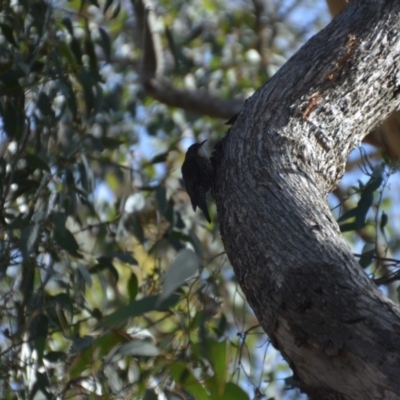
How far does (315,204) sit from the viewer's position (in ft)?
5.74

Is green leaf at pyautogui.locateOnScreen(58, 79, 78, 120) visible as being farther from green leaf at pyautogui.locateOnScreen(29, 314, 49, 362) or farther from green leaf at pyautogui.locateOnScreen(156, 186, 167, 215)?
green leaf at pyautogui.locateOnScreen(29, 314, 49, 362)

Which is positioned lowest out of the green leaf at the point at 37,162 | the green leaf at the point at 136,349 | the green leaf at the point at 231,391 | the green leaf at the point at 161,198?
the green leaf at the point at 231,391

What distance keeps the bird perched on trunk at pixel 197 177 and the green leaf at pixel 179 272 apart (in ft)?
3.15

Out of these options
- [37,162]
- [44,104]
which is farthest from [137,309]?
[44,104]

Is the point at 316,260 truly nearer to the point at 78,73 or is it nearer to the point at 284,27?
the point at 78,73

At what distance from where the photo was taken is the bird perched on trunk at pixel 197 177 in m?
2.48

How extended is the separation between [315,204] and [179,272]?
500 mm

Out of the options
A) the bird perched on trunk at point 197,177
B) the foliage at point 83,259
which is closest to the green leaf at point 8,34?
the foliage at point 83,259

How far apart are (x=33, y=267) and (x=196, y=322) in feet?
2.55

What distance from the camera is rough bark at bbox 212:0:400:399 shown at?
4.35 ft

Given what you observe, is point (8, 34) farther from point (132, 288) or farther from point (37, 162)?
point (132, 288)

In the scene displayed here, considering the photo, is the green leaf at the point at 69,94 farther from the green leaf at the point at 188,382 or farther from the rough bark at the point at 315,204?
the green leaf at the point at 188,382

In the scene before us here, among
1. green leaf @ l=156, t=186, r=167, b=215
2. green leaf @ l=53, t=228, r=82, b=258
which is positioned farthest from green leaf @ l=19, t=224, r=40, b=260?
green leaf @ l=156, t=186, r=167, b=215

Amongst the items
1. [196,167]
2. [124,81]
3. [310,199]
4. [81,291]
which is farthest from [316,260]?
[124,81]
